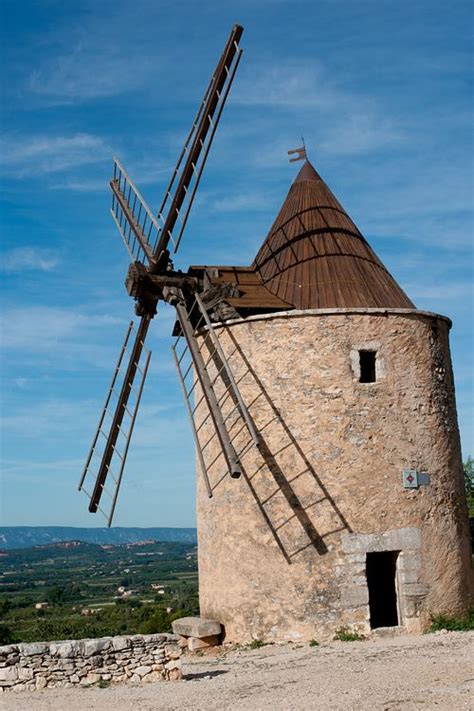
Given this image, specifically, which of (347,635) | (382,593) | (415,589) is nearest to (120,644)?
(347,635)

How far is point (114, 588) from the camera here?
238ft

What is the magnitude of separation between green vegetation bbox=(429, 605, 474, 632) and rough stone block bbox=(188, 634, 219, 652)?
301 centimetres

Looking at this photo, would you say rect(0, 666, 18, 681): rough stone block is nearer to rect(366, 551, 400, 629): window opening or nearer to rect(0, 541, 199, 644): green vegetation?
rect(366, 551, 400, 629): window opening

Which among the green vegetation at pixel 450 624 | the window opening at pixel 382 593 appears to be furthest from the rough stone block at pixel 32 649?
the window opening at pixel 382 593

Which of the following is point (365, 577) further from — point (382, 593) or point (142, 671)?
point (142, 671)

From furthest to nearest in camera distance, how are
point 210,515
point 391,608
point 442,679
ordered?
point 391,608 < point 210,515 < point 442,679

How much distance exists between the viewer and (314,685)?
850 centimetres

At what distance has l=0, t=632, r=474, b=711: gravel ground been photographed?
25.6ft

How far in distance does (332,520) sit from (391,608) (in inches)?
121

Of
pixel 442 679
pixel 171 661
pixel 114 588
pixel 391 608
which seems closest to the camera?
pixel 442 679

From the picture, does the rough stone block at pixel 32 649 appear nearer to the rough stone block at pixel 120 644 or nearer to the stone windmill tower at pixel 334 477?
the rough stone block at pixel 120 644

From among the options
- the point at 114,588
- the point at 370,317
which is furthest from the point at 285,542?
the point at 114,588

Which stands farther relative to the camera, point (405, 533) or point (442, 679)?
point (405, 533)

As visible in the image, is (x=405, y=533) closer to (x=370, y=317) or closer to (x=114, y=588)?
(x=370, y=317)
